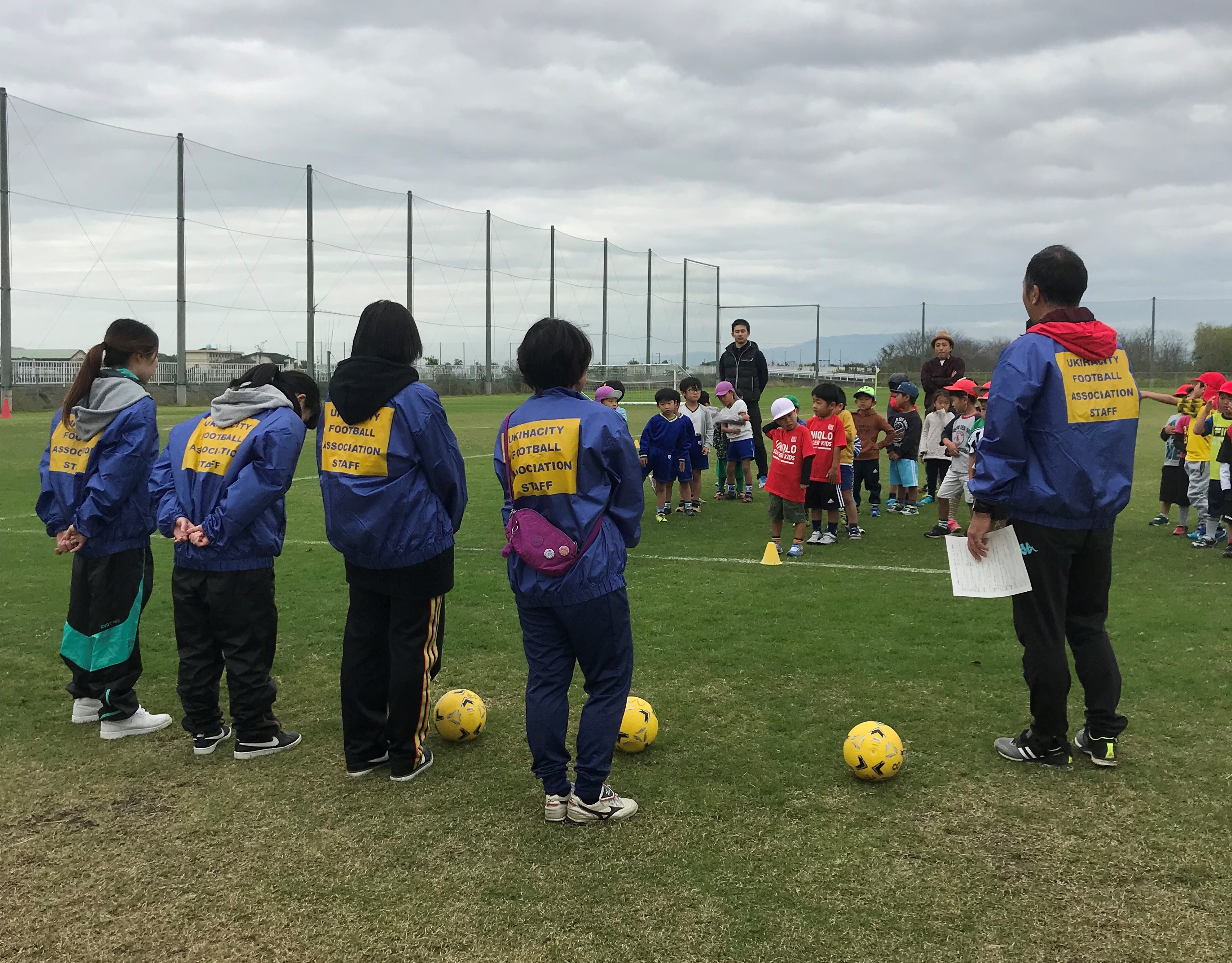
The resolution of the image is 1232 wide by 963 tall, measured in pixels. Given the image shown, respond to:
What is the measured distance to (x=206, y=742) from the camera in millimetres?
4688

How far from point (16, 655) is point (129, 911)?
3.62 m

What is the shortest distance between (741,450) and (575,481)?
981cm

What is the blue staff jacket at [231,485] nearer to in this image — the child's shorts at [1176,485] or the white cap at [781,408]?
the white cap at [781,408]

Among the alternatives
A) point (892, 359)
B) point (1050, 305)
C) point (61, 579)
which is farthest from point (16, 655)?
point (892, 359)

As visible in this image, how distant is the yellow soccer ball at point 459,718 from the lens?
15.6ft

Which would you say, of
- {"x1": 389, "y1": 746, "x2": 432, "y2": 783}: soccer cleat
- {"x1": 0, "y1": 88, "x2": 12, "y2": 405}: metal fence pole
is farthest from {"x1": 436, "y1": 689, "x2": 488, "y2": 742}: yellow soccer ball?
{"x1": 0, "y1": 88, "x2": 12, "y2": 405}: metal fence pole

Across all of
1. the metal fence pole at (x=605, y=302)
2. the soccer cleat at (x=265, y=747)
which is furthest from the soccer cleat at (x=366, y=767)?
the metal fence pole at (x=605, y=302)

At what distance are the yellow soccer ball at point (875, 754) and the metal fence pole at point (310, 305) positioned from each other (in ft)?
117

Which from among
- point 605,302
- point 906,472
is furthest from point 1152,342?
point 906,472

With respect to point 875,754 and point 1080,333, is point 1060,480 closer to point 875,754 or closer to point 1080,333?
point 1080,333

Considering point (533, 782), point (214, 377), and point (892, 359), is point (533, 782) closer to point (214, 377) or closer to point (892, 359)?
point (214, 377)

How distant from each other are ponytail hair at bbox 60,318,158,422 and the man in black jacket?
31.0 ft

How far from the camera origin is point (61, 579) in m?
8.34

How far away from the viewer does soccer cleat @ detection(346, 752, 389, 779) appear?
14.4 ft
